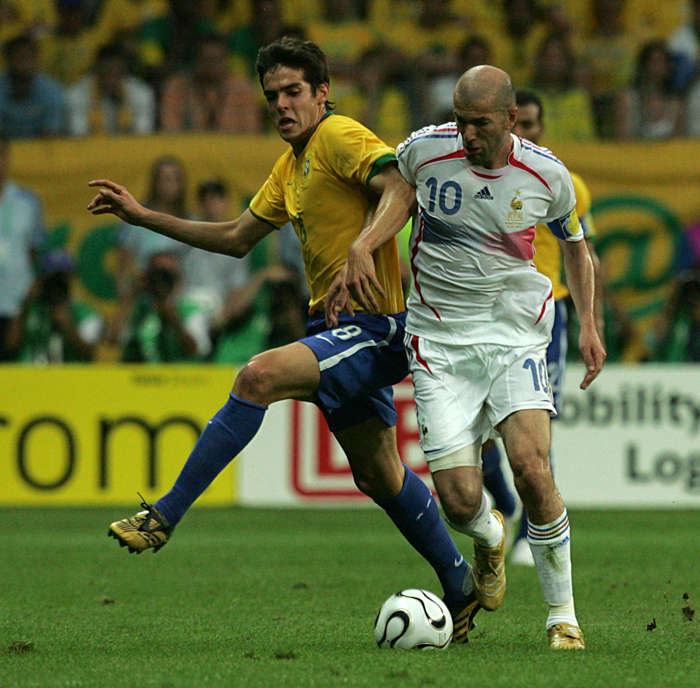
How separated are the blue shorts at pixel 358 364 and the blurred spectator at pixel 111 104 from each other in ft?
27.2

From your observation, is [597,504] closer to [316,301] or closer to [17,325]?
[17,325]

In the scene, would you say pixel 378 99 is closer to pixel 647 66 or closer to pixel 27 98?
pixel 647 66

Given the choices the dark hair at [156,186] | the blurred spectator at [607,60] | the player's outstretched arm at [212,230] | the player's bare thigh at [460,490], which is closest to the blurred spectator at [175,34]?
the dark hair at [156,186]

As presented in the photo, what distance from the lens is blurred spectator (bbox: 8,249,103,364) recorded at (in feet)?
37.6

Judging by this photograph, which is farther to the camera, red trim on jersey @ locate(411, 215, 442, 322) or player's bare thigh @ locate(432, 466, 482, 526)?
red trim on jersey @ locate(411, 215, 442, 322)

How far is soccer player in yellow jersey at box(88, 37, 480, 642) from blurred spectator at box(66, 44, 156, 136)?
790 centimetres

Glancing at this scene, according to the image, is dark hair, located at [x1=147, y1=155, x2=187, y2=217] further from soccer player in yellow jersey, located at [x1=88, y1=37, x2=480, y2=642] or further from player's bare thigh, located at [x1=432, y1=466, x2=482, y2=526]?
player's bare thigh, located at [x1=432, y1=466, x2=482, y2=526]

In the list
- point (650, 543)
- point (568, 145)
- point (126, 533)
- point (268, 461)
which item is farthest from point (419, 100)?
point (126, 533)

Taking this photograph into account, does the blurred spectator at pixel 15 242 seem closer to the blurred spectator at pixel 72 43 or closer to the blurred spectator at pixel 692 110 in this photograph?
the blurred spectator at pixel 72 43

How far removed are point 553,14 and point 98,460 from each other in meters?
6.83

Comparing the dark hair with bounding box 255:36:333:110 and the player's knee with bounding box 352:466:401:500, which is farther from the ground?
the dark hair with bounding box 255:36:333:110

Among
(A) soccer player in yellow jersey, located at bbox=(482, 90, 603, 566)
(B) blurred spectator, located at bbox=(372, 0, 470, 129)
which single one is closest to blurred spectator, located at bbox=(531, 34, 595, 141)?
(B) blurred spectator, located at bbox=(372, 0, 470, 129)

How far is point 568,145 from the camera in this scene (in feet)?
41.3

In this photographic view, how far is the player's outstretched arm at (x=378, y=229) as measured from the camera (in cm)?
462
